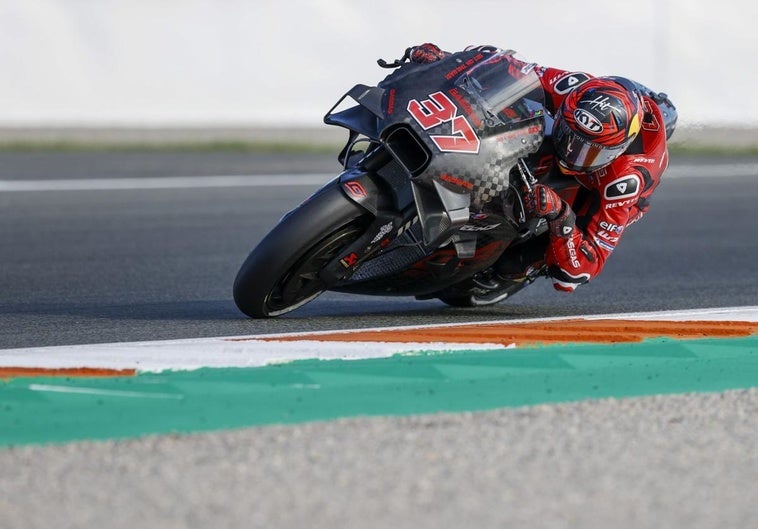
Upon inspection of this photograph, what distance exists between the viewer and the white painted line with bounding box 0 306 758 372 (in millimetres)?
4578

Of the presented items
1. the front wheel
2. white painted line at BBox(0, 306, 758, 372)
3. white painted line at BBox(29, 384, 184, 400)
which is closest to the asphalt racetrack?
the front wheel

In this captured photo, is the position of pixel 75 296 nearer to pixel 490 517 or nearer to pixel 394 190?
pixel 394 190

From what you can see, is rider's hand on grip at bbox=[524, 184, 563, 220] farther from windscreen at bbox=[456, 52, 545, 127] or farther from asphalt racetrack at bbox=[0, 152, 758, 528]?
asphalt racetrack at bbox=[0, 152, 758, 528]

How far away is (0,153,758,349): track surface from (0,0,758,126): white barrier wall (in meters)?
0.89

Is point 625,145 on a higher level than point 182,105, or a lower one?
higher

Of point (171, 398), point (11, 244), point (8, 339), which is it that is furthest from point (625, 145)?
point (11, 244)

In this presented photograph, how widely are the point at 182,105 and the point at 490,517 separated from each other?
12.2 metres

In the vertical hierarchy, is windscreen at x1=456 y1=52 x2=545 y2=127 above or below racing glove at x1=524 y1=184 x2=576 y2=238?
Answer: above

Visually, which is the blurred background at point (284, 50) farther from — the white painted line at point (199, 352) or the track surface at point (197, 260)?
the white painted line at point (199, 352)

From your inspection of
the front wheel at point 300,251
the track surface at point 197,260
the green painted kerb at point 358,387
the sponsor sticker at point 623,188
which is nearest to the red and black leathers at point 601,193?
the sponsor sticker at point 623,188

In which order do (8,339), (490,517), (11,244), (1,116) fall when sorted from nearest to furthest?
(490,517) < (8,339) < (11,244) < (1,116)

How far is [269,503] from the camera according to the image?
10.9ft

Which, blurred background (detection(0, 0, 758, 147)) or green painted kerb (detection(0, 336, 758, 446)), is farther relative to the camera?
blurred background (detection(0, 0, 758, 147))

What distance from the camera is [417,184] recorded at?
521 cm
